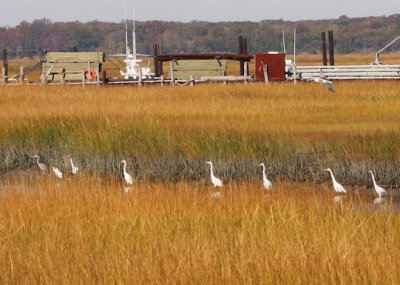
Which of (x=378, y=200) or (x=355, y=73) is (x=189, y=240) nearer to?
(x=378, y=200)

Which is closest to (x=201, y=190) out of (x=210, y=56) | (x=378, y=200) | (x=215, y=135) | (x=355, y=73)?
(x=378, y=200)

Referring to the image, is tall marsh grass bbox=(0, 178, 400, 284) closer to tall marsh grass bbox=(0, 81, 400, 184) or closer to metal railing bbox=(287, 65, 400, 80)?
tall marsh grass bbox=(0, 81, 400, 184)

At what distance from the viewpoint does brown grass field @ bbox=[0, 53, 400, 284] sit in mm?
6863

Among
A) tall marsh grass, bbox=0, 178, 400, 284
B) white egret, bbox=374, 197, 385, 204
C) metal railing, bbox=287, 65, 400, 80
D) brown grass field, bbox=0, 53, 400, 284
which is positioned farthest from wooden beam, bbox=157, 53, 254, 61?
tall marsh grass, bbox=0, 178, 400, 284

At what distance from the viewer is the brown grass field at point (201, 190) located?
6863 millimetres

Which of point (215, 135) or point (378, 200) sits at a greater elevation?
point (215, 135)

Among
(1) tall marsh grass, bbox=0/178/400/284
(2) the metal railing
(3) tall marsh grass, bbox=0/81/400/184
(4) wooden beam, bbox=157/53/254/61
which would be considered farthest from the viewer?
(4) wooden beam, bbox=157/53/254/61

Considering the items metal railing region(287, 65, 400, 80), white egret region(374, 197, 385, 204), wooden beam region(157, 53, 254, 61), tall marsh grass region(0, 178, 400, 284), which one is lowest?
white egret region(374, 197, 385, 204)

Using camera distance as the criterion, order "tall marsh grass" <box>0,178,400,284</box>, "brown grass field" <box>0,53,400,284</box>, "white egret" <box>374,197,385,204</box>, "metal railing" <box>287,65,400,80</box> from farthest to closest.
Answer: "metal railing" <box>287,65,400,80</box>
"white egret" <box>374,197,385,204</box>
"brown grass field" <box>0,53,400,284</box>
"tall marsh grass" <box>0,178,400,284</box>

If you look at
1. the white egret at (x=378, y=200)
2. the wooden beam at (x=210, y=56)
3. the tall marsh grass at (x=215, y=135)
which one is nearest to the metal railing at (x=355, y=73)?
the wooden beam at (x=210, y=56)

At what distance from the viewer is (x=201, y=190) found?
36.2ft

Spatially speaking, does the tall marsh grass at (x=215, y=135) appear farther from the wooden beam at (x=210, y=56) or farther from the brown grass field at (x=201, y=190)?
the wooden beam at (x=210, y=56)

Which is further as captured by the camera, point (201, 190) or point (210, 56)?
point (210, 56)

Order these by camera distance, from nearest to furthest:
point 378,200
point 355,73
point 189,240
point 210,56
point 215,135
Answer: point 189,240 < point 378,200 < point 215,135 < point 355,73 < point 210,56
